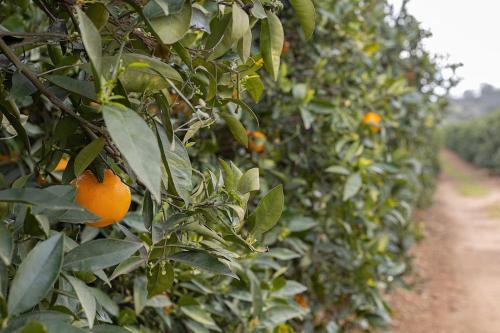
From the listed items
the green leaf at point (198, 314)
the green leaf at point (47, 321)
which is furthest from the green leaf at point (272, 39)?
the green leaf at point (198, 314)

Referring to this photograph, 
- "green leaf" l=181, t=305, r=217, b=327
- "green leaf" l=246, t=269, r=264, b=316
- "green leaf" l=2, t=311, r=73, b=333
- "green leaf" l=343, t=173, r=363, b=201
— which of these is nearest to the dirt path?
"green leaf" l=343, t=173, r=363, b=201

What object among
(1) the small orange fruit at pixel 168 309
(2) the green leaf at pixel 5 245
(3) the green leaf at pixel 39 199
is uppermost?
(3) the green leaf at pixel 39 199

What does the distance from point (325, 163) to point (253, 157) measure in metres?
0.38

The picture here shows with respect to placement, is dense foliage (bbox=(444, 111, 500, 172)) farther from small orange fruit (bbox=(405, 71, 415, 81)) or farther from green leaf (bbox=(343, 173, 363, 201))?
green leaf (bbox=(343, 173, 363, 201))

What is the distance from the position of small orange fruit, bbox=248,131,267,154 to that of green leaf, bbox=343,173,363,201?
358 millimetres

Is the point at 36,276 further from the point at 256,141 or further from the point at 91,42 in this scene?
the point at 256,141

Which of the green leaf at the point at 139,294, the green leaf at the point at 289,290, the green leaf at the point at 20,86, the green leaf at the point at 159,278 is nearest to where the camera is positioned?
the green leaf at the point at 20,86

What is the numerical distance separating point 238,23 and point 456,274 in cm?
598

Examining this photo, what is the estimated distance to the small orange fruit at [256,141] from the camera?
2086 mm

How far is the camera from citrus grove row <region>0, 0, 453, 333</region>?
26.8 inches

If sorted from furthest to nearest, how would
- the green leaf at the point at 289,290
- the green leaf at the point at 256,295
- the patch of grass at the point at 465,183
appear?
the patch of grass at the point at 465,183 < the green leaf at the point at 289,290 < the green leaf at the point at 256,295

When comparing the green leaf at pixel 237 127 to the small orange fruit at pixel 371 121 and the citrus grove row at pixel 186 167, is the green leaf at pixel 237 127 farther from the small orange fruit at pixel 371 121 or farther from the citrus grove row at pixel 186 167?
the small orange fruit at pixel 371 121

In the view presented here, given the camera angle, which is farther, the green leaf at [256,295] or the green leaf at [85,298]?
the green leaf at [256,295]

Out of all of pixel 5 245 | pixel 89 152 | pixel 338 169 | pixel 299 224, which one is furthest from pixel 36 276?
pixel 338 169
